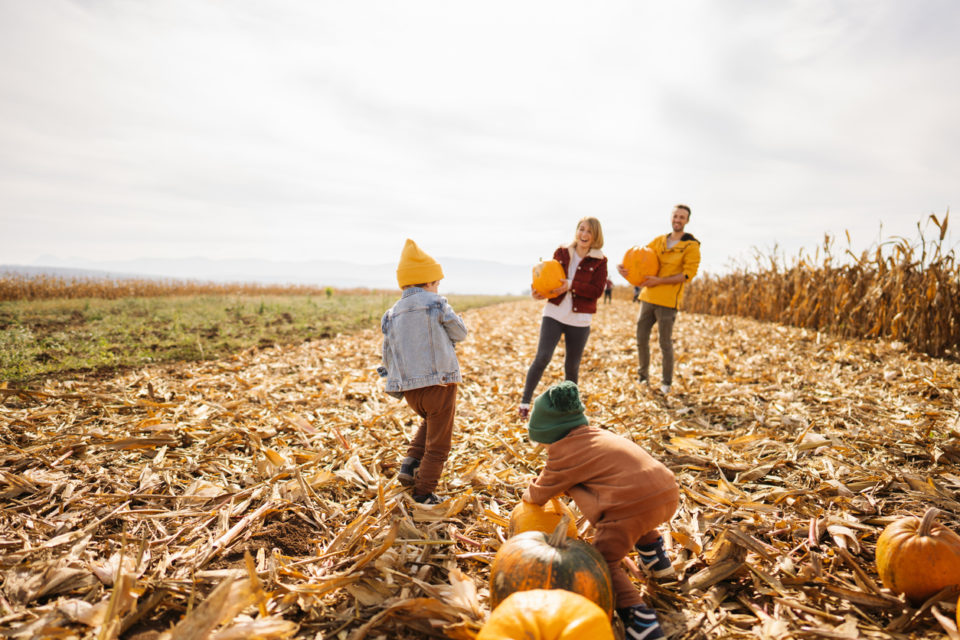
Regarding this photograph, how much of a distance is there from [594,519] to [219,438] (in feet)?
11.6

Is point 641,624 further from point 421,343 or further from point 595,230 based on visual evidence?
point 595,230

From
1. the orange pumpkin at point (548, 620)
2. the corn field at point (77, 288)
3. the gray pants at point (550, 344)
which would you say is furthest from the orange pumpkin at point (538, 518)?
the corn field at point (77, 288)

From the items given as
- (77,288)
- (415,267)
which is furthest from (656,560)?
(77,288)

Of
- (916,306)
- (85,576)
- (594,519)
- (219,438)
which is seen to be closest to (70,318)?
(219,438)

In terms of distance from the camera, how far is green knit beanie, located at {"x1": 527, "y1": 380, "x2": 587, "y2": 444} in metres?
2.33

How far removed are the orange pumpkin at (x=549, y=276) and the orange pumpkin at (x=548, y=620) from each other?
3302 mm

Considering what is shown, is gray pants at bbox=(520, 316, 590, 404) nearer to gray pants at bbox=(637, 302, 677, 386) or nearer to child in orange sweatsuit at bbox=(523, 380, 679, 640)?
gray pants at bbox=(637, 302, 677, 386)

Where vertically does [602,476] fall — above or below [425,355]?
below

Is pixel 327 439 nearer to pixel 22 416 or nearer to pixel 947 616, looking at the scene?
pixel 22 416

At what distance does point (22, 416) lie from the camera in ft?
13.3

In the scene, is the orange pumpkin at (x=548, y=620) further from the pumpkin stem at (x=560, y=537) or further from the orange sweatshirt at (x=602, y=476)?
the orange sweatshirt at (x=602, y=476)

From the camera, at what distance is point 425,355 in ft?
10.2

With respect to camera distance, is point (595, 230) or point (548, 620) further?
point (595, 230)

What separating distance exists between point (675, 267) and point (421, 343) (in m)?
3.99
